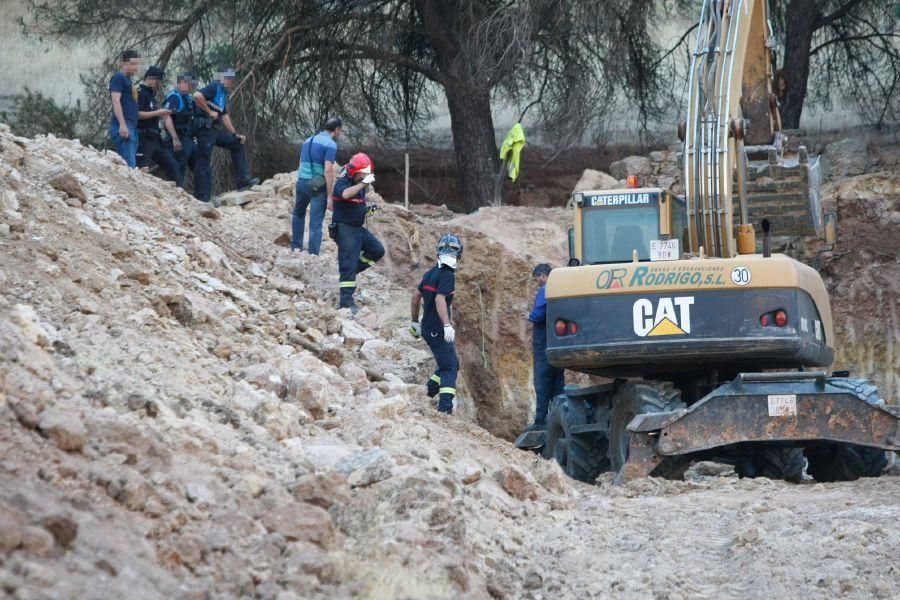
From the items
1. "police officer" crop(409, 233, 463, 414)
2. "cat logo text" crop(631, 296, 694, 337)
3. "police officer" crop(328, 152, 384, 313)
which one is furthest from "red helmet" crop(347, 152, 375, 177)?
"cat logo text" crop(631, 296, 694, 337)

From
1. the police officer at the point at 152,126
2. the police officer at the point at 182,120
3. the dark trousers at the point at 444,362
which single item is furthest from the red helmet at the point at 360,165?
the police officer at the point at 182,120

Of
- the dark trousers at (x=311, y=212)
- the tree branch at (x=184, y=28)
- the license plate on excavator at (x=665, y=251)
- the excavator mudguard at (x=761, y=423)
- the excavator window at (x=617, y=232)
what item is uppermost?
the tree branch at (x=184, y=28)

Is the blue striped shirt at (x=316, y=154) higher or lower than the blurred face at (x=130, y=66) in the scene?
lower

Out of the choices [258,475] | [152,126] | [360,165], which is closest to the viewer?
[258,475]

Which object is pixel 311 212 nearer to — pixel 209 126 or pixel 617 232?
pixel 209 126

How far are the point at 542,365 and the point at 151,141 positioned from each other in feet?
16.6

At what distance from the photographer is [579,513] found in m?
8.52

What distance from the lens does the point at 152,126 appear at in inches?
592

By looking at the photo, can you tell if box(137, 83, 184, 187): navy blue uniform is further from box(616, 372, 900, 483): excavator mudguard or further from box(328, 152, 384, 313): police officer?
box(616, 372, 900, 483): excavator mudguard

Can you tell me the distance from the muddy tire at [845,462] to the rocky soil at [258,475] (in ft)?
0.64

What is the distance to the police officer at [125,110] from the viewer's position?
45.9 feet

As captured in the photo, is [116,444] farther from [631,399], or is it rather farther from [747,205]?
[747,205]

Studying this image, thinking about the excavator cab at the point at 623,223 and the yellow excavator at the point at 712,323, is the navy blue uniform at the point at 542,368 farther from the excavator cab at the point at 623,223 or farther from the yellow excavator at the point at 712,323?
the excavator cab at the point at 623,223

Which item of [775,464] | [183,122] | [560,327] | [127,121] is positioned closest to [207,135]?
[183,122]
